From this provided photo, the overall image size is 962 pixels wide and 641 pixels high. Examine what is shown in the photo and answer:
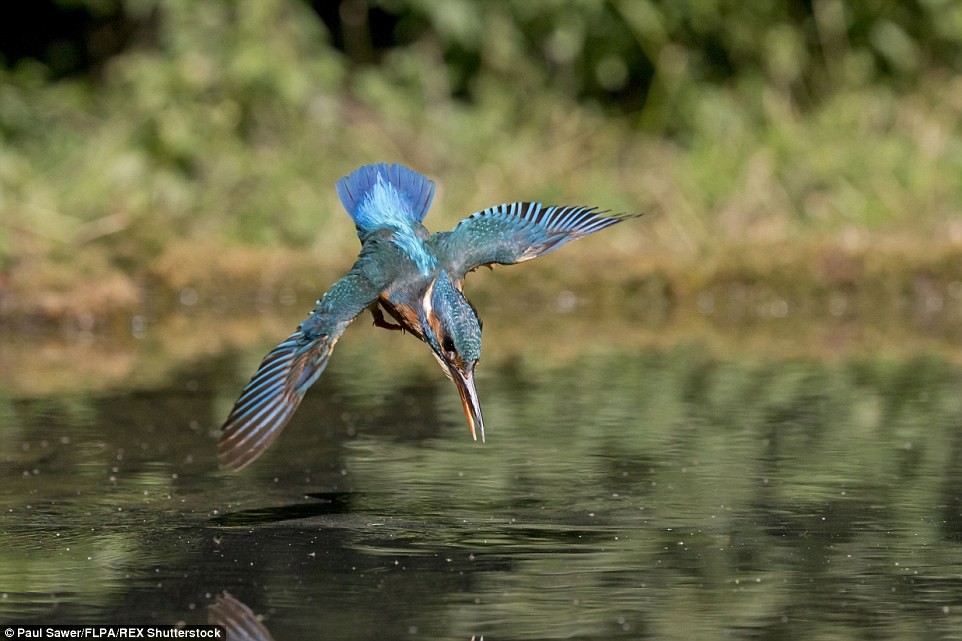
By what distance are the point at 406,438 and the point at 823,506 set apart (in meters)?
1.84

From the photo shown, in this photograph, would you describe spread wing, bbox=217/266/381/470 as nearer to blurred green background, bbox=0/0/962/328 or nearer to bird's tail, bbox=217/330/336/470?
bird's tail, bbox=217/330/336/470

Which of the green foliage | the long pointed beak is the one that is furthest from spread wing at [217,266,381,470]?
the green foliage

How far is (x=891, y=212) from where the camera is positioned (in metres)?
10.7

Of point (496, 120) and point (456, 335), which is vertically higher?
point (496, 120)

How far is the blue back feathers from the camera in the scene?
6043 millimetres

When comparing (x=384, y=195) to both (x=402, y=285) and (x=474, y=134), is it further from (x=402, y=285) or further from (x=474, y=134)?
(x=474, y=134)

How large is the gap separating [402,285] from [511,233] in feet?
1.84

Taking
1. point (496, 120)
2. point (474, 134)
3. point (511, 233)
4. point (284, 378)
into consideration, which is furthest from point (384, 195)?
point (496, 120)

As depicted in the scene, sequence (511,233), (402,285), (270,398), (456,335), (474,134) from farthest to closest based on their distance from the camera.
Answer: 1. (474,134)
2. (511,233)
3. (402,285)
4. (456,335)
5. (270,398)

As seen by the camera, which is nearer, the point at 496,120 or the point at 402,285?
the point at 402,285

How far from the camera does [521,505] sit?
17.4ft

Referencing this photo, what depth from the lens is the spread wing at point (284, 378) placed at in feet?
15.4

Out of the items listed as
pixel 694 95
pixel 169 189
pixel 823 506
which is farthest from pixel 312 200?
pixel 823 506

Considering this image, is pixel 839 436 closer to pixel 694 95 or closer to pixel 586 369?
pixel 586 369
